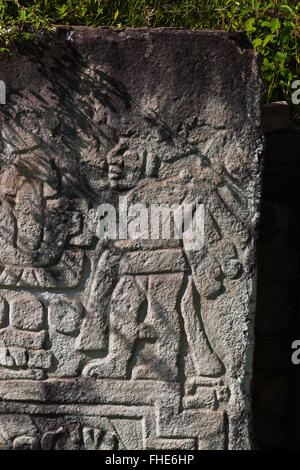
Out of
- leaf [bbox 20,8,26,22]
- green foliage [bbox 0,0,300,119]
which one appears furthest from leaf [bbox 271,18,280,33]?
leaf [bbox 20,8,26,22]

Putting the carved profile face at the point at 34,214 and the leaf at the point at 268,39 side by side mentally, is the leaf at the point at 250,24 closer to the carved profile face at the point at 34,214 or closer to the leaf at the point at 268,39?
the leaf at the point at 268,39

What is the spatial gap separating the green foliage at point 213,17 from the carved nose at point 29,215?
575 millimetres

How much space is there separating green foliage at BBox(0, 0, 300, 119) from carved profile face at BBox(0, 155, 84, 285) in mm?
518

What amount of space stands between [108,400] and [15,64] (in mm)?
1224

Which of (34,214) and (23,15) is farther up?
(23,15)

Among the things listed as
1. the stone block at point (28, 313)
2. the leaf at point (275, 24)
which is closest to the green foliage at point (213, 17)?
the leaf at point (275, 24)

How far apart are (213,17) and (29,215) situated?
111 cm

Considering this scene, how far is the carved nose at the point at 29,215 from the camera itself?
7.47 feet

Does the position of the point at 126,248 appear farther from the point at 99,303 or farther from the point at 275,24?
the point at 275,24

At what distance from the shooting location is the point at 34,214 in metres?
2.29

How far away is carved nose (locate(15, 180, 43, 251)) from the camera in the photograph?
2.28 meters

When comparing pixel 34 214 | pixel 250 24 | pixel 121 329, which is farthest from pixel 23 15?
pixel 121 329
